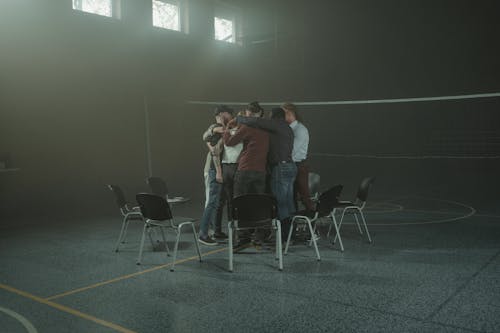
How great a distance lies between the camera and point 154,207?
4535mm

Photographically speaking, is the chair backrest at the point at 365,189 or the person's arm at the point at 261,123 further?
the chair backrest at the point at 365,189

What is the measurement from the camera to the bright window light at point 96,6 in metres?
8.96

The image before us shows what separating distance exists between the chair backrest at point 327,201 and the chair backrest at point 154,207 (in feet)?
5.00

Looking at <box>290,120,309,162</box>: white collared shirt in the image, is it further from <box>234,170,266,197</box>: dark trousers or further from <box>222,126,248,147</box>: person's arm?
<box>222,126,248,147</box>: person's arm

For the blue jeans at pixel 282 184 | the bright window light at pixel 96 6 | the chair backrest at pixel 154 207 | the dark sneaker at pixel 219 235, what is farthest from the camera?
the bright window light at pixel 96 6

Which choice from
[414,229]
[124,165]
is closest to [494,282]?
[414,229]

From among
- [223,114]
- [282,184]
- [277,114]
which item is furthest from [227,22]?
[282,184]

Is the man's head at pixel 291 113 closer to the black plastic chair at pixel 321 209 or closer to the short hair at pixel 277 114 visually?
the short hair at pixel 277 114

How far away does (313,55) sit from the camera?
1302cm

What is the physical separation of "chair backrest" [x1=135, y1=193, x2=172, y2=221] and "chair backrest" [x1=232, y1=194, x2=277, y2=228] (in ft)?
2.18

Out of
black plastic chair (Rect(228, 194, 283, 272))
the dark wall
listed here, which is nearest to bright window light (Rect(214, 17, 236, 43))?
the dark wall

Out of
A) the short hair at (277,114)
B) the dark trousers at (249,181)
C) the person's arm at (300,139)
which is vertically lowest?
the dark trousers at (249,181)

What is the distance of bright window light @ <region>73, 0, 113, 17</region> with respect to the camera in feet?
29.4

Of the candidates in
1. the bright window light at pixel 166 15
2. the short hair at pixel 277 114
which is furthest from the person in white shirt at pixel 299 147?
the bright window light at pixel 166 15
